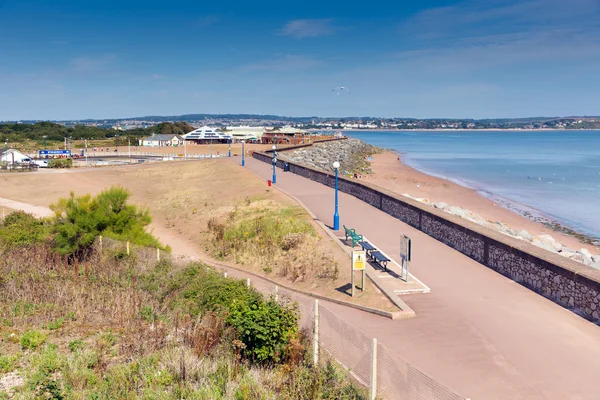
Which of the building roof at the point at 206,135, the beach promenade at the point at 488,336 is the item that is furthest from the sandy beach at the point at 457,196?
the building roof at the point at 206,135

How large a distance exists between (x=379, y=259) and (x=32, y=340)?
7.93 m

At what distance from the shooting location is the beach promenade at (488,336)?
7871mm

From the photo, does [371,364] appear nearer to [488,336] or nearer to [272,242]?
[488,336]

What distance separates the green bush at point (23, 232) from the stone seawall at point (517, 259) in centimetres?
1274

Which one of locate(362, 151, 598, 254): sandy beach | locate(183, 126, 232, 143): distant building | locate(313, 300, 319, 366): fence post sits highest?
locate(183, 126, 232, 143): distant building

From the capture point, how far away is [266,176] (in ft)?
116

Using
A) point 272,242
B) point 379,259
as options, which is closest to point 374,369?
point 379,259

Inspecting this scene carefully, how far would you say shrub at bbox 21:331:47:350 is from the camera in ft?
31.9

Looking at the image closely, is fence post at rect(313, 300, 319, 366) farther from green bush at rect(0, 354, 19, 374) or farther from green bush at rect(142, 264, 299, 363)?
green bush at rect(0, 354, 19, 374)

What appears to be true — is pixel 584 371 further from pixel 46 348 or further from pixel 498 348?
pixel 46 348

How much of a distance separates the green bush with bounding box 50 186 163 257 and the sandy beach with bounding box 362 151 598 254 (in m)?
18.5

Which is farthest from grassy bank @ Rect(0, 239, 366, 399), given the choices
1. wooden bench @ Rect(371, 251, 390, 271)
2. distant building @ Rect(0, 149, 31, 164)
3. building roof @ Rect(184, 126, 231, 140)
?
building roof @ Rect(184, 126, 231, 140)

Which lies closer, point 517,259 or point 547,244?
point 517,259

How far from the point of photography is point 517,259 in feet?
41.1
